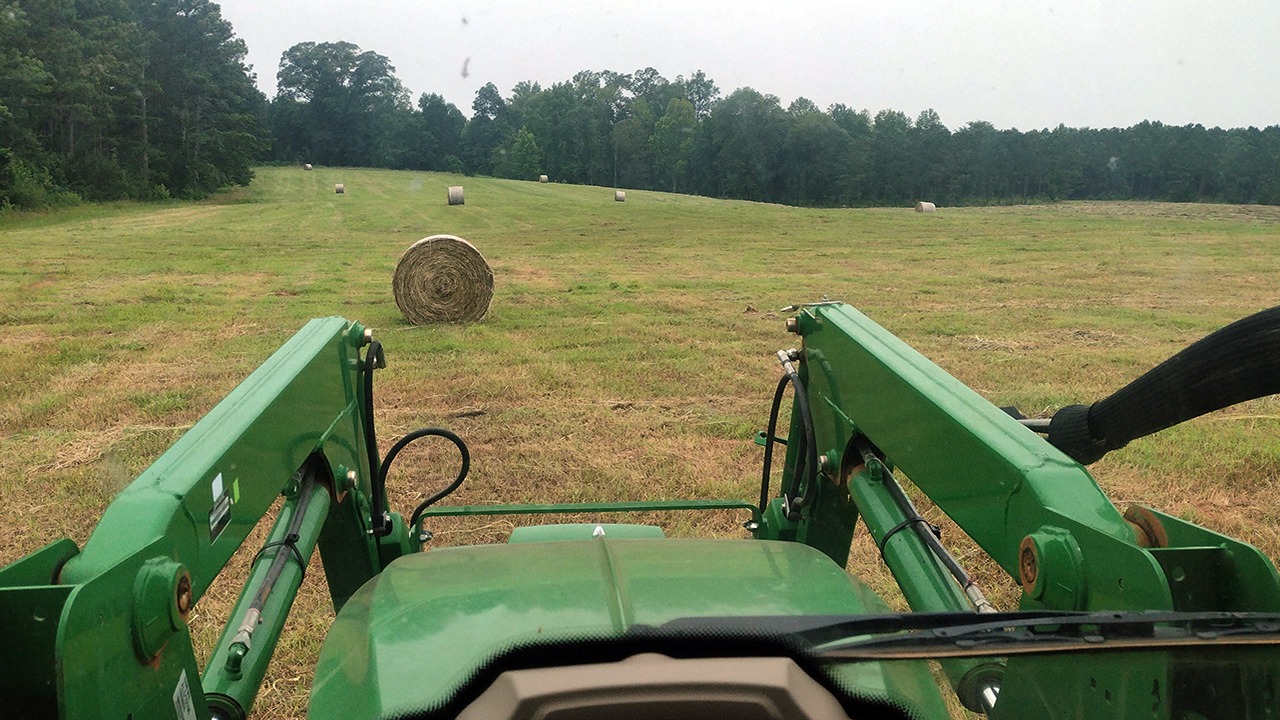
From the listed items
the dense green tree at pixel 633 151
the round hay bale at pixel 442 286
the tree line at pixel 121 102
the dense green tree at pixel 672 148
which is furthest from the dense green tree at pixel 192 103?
the round hay bale at pixel 442 286

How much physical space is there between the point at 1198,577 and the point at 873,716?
56 cm

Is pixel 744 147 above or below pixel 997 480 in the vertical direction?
above

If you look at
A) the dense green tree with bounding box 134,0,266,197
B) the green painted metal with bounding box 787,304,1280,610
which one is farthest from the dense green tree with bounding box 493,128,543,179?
the green painted metal with bounding box 787,304,1280,610

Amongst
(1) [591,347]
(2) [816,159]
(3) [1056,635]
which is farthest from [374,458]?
(2) [816,159]

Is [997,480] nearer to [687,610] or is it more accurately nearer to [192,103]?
[687,610]

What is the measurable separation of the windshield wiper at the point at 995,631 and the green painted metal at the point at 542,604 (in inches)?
2.5

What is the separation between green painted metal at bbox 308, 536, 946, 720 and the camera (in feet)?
3.29

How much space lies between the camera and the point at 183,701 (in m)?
1.23

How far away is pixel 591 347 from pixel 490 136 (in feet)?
200

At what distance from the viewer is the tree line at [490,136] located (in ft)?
117

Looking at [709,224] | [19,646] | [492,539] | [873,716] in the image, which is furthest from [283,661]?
[709,224]

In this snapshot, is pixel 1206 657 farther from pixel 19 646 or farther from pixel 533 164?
pixel 533 164

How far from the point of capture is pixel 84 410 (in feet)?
22.0

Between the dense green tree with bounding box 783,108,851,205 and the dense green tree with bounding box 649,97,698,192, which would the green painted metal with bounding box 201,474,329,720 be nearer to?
the dense green tree with bounding box 783,108,851,205
